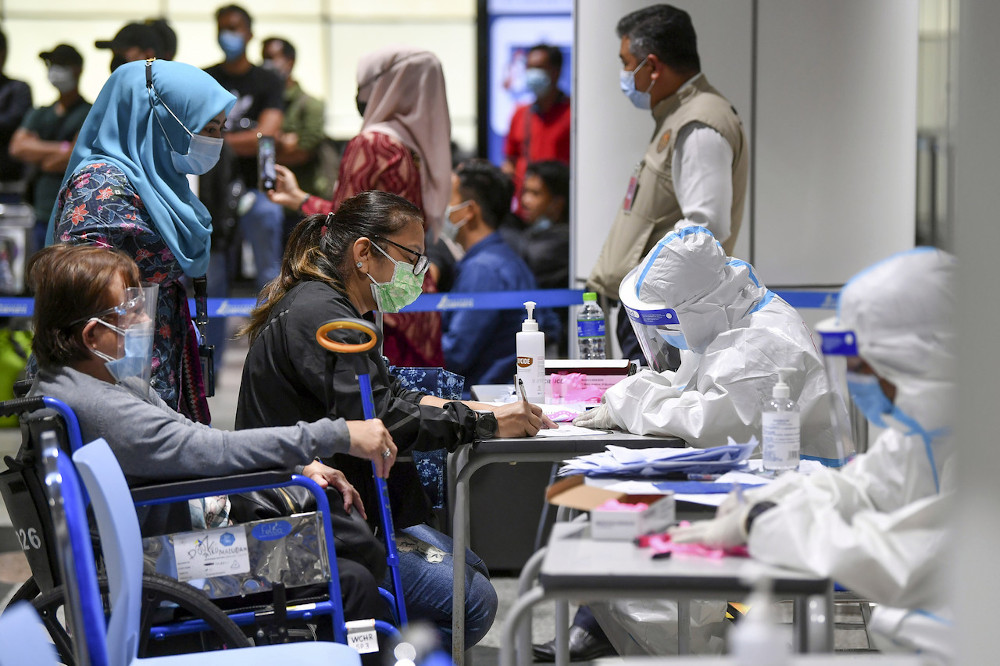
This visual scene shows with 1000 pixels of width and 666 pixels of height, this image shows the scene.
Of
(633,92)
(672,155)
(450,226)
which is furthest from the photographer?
(450,226)

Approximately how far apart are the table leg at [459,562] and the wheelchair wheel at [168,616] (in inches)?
25.8

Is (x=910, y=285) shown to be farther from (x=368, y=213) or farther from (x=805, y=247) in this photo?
(x=805, y=247)

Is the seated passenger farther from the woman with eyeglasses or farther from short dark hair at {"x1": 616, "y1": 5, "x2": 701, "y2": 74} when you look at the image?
the woman with eyeglasses

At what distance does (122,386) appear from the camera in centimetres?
218

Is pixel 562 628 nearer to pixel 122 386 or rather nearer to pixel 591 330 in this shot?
pixel 122 386

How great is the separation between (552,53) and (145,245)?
3013 millimetres

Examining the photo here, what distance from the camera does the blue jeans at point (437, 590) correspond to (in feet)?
8.64

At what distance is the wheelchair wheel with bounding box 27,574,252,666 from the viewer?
6.56 feet

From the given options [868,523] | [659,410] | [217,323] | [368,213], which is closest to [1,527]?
[217,323]

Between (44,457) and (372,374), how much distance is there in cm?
A: 100

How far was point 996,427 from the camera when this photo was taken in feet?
3.84

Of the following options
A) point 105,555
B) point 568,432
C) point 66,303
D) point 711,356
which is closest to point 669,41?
point 711,356

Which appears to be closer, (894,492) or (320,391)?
(894,492)

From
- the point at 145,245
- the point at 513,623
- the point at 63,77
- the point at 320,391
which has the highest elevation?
the point at 63,77
